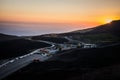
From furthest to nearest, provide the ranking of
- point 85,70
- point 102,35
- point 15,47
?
point 102,35
point 15,47
point 85,70

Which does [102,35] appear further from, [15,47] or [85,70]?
[85,70]

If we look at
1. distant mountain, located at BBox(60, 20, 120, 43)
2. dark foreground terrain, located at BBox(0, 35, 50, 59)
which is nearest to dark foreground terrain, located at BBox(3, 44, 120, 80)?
dark foreground terrain, located at BBox(0, 35, 50, 59)

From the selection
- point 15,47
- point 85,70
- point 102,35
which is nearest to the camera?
point 85,70

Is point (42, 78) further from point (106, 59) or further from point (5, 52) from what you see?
point (5, 52)

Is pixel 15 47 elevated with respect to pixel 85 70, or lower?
elevated

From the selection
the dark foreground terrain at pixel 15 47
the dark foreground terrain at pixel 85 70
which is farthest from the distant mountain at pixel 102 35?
the dark foreground terrain at pixel 85 70

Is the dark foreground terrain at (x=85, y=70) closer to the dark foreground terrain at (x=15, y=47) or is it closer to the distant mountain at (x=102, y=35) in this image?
the dark foreground terrain at (x=15, y=47)

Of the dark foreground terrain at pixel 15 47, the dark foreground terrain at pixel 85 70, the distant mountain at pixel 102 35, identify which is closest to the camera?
the dark foreground terrain at pixel 85 70

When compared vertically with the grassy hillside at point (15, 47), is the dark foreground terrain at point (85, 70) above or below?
below

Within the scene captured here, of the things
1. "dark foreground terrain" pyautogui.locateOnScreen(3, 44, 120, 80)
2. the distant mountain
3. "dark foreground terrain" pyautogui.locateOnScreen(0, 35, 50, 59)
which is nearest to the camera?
"dark foreground terrain" pyautogui.locateOnScreen(3, 44, 120, 80)

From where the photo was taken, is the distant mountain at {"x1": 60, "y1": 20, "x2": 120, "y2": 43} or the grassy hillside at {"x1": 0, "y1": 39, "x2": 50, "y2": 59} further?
the distant mountain at {"x1": 60, "y1": 20, "x2": 120, "y2": 43}

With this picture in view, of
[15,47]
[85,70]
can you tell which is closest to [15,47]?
[15,47]

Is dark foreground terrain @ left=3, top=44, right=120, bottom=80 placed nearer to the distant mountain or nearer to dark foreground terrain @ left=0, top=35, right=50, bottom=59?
dark foreground terrain @ left=0, top=35, right=50, bottom=59
